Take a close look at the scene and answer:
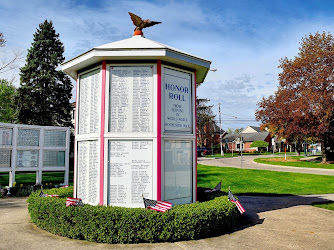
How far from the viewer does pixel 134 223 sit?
596cm

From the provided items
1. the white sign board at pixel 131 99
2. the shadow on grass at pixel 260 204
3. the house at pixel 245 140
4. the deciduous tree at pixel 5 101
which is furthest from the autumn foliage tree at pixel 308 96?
the house at pixel 245 140

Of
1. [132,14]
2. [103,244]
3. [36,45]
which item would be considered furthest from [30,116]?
[103,244]

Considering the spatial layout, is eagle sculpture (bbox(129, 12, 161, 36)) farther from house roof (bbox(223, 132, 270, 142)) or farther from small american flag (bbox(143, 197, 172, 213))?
house roof (bbox(223, 132, 270, 142))

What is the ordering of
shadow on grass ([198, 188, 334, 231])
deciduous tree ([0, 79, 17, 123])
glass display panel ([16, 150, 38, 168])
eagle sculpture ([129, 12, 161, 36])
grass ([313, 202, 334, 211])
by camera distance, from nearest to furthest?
shadow on grass ([198, 188, 334, 231])
eagle sculpture ([129, 12, 161, 36])
grass ([313, 202, 334, 211])
glass display panel ([16, 150, 38, 168])
deciduous tree ([0, 79, 17, 123])

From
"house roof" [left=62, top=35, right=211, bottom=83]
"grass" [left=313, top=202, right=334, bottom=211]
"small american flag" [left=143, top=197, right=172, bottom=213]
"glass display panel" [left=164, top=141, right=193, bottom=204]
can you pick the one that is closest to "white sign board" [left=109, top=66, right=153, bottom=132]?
"house roof" [left=62, top=35, right=211, bottom=83]

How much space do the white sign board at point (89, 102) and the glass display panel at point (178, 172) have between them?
2049 millimetres

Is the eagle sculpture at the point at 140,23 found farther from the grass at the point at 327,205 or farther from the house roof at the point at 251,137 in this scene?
the house roof at the point at 251,137

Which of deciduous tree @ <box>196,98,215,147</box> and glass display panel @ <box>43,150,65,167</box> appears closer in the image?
glass display panel @ <box>43,150,65,167</box>

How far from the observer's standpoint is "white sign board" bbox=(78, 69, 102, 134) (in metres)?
7.68

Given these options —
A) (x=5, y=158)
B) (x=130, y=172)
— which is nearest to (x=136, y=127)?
(x=130, y=172)

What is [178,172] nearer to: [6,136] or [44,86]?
[6,136]

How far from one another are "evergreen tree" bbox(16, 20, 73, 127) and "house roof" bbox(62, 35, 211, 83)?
27.4m

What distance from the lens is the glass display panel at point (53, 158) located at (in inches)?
574

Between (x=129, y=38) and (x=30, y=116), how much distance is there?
1113 inches
